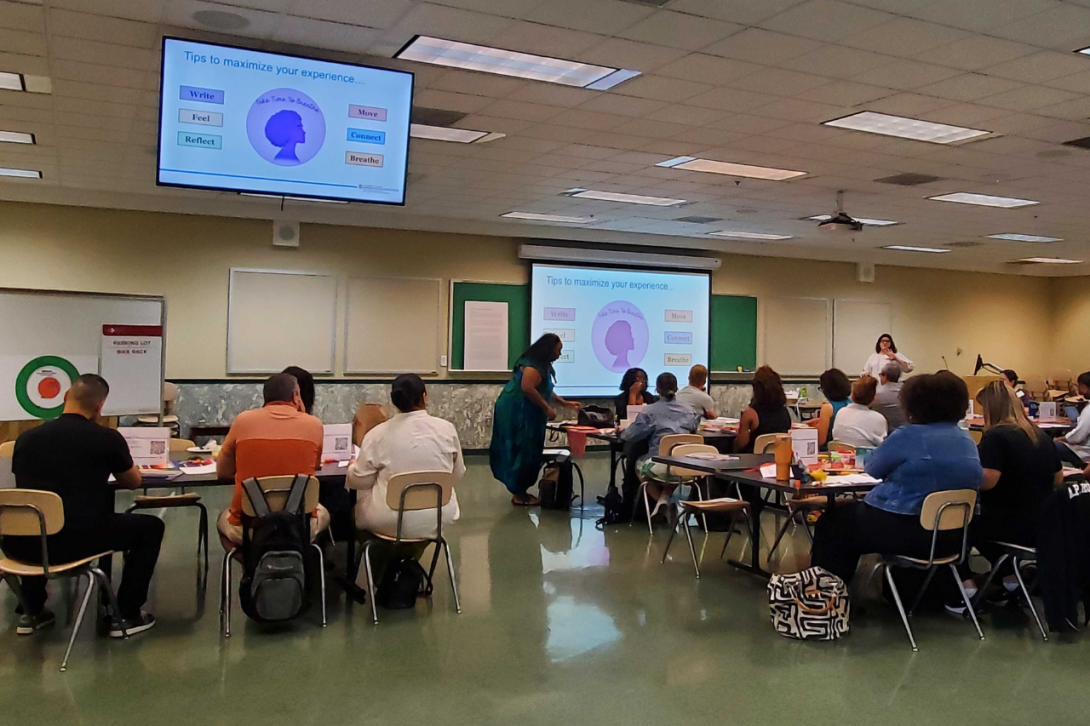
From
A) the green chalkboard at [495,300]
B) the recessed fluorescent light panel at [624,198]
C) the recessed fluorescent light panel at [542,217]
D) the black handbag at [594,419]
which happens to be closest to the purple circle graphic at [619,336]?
the green chalkboard at [495,300]

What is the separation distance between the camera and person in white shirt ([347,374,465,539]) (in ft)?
14.6

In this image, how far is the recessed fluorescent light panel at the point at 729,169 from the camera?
759 centimetres

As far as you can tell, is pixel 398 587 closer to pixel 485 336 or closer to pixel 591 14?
pixel 591 14

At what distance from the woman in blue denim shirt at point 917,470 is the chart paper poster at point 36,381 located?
5992 mm

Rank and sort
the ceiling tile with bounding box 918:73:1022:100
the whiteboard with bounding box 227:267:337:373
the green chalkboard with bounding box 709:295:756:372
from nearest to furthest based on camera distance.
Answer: the ceiling tile with bounding box 918:73:1022:100 → the whiteboard with bounding box 227:267:337:373 → the green chalkboard with bounding box 709:295:756:372

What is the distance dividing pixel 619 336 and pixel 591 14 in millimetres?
8036

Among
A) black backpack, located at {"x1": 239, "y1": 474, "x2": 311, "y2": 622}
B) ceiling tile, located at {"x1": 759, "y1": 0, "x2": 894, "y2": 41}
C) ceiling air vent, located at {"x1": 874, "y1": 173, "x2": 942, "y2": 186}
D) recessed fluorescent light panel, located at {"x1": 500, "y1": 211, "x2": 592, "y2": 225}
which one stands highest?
recessed fluorescent light panel, located at {"x1": 500, "y1": 211, "x2": 592, "y2": 225}

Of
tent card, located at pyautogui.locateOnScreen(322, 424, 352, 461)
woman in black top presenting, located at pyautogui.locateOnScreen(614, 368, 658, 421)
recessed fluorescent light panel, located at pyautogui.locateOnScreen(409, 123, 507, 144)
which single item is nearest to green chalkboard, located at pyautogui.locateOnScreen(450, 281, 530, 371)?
woman in black top presenting, located at pyautogui.locateOnScreen(614, 368, 658, 421)

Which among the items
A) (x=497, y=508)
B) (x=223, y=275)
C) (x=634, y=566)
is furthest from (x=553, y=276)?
(x=634, y=566)

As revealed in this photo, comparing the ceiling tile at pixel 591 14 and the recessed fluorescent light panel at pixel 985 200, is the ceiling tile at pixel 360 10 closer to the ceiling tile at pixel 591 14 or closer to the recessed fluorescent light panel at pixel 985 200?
the ceiling tile at pixel 591 14

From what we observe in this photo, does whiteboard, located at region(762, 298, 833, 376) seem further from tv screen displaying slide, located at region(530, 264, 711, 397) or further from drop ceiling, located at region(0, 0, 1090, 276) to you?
drop ceiling, located at region(0, 0, 1090, 276)

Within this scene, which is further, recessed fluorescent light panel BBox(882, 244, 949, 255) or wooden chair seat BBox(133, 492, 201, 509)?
recessed fluorescent light panel BBox(882, 244, 949, 255)

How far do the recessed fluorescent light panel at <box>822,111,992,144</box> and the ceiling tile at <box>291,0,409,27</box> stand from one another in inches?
117

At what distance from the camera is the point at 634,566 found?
562 cm
